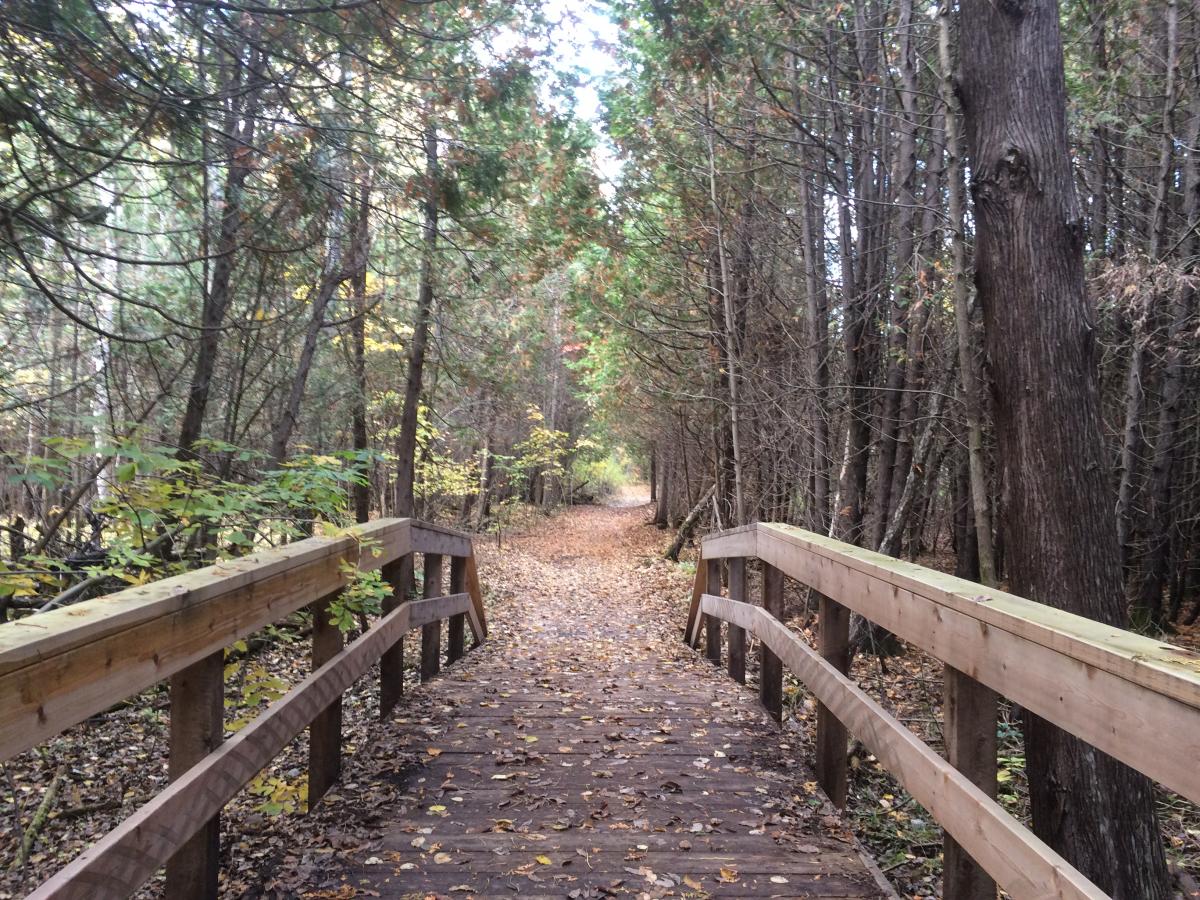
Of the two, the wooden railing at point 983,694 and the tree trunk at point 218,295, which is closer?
the wooden railing at point 983,694

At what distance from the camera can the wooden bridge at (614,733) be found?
1619mm

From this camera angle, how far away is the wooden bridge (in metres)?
1.62

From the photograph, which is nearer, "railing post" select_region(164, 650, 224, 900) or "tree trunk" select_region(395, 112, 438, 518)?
"railing post" select_region(164, 650, 224, 900)

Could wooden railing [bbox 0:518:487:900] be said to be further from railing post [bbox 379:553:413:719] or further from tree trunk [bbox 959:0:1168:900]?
tree trunk [bbox 959:0:1168:900]

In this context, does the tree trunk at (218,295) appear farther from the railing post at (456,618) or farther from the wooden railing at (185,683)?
the wooden railing at (185,683)

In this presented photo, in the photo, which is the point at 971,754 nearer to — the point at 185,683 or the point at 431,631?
the point at 185,683

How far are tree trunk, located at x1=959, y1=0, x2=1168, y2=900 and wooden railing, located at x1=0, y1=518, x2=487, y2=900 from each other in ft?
9.81

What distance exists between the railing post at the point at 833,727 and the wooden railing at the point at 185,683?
2.18 meters

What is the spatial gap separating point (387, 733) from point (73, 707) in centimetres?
277

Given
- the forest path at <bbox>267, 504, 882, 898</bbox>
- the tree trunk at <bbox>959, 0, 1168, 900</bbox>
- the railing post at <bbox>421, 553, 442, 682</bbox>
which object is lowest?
the forest path at <bbox>267, 504, 882, 898</bbox>

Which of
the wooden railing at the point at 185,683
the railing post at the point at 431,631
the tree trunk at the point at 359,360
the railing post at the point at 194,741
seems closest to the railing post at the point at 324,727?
the wooden railing at the point at 185,683

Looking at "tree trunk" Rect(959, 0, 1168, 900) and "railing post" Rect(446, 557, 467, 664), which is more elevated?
"tree trunk" Rect(959, 0, 1168, 900)

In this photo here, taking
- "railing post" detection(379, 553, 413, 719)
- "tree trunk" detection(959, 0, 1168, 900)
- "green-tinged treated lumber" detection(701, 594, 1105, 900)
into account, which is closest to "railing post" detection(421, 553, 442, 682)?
"railing post" detection(379, 553, 413, 719)

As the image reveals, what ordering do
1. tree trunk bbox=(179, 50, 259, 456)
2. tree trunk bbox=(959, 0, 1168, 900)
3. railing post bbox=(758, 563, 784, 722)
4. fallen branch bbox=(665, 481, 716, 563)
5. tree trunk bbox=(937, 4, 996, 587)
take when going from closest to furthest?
tree trunk bbox=(959, 0, 1168, 900) → railing post bbox=(758, 563, 784, 722) → tree trunk bbox=(937, 4, 996, 587) → tree trunk bbox=(179, 50, 259, 456) → fallen branch bbox=(665, 481, 716, 563)
